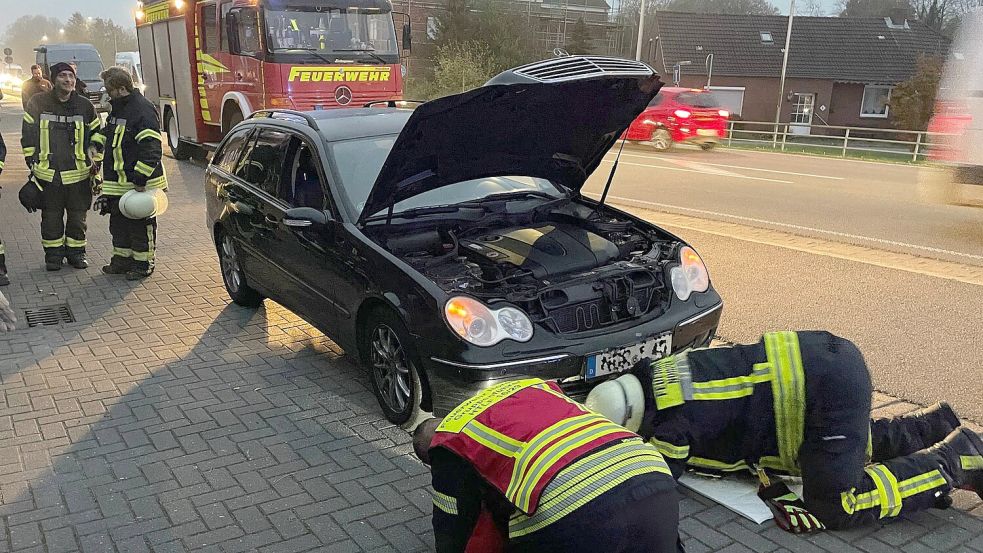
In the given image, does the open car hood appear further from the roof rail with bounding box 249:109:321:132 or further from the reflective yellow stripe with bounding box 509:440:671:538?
the reflective yellow stripe with bounding box 509:440:671:538

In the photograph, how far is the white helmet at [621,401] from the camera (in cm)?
276

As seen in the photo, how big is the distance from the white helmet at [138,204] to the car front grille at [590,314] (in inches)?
176

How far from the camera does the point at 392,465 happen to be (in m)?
3.78

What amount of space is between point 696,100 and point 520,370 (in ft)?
58.7

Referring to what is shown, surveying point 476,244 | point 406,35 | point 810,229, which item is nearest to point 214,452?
point 476,244

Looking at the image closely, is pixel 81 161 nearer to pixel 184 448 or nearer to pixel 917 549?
pixel 184 448

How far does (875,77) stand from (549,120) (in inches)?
1665

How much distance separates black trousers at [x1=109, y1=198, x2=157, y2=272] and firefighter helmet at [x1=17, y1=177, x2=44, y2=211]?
77 centimetres

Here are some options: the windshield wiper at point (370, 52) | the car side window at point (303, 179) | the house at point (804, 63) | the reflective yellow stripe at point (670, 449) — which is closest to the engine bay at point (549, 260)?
the car side window at point (303, 179)

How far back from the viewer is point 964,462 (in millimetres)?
3281

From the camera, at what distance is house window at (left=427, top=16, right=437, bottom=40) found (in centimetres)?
4621

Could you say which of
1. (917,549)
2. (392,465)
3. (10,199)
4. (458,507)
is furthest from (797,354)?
(10,199)

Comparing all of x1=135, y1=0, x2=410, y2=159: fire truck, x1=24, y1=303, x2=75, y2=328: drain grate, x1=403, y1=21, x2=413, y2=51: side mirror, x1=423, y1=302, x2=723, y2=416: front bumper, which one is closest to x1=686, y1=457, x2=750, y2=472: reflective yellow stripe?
x1=423, y1=302, x2=723, y2=416: front bumper

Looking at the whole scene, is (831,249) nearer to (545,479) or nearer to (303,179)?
(303,179)
